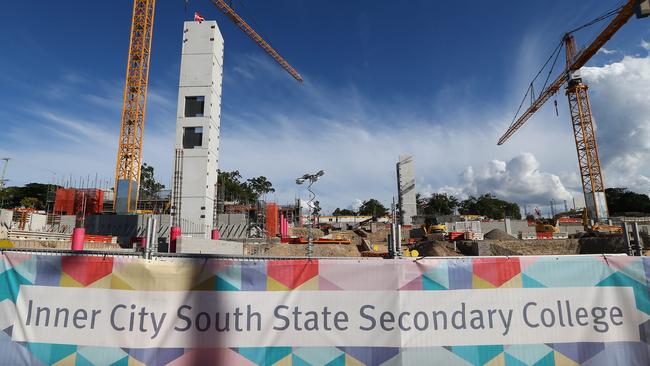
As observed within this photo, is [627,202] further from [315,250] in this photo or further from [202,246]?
[202,246]

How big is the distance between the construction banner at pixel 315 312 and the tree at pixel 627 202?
445ft

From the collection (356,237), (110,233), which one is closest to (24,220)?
(110,233)

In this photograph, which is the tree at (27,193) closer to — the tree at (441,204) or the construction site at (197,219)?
the construction site at (197,219)

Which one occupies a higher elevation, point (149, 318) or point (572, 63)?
point (572, 63)

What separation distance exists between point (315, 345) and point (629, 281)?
4.11 meters

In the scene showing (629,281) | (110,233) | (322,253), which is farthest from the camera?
(110,233)

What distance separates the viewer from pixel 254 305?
4582mm

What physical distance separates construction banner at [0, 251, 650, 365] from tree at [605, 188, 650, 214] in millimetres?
135630

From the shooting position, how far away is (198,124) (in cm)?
2845

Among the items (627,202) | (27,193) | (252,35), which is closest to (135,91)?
(252,35)

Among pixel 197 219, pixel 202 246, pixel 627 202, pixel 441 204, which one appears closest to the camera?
pixel 202 246

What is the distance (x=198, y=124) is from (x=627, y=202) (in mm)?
130835

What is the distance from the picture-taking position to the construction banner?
4.48m

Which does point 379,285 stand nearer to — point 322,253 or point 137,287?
point 137,287
